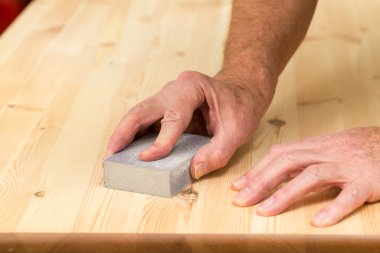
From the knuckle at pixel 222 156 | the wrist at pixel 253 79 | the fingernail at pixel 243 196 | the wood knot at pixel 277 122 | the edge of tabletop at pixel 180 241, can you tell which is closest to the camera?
the edge of tabletop at pixel 180 241

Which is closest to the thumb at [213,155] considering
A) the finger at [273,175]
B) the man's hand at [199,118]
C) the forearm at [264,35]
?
the man's hand at [199,118]

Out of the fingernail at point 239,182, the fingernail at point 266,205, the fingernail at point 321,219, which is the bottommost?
the fingernail at point 239,182

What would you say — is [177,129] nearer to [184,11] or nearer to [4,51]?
[4,51]

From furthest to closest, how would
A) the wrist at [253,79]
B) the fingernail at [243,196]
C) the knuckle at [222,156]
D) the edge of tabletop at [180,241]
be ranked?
the wrist at [253,79] < the knuckle at [222,156] < the fingernail at [243,196] < the edge of tabletop at [180,241]

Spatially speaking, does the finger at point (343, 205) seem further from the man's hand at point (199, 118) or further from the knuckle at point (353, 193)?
the man's hand at point (199, 118)

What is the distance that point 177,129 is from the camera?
157 centimetres

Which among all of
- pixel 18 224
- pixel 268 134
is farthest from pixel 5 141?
pixel 268 134

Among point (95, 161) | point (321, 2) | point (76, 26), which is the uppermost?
point (95, 161)

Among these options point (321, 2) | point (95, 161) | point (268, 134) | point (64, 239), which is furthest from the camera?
point (321, 2)

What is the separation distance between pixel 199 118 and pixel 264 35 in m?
0.31

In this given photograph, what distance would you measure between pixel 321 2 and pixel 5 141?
1328 millimetres

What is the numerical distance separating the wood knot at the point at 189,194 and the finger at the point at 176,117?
0.08m

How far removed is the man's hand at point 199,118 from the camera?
5.13ft

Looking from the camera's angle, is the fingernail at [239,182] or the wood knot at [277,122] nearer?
the fingernail at [239,182]
